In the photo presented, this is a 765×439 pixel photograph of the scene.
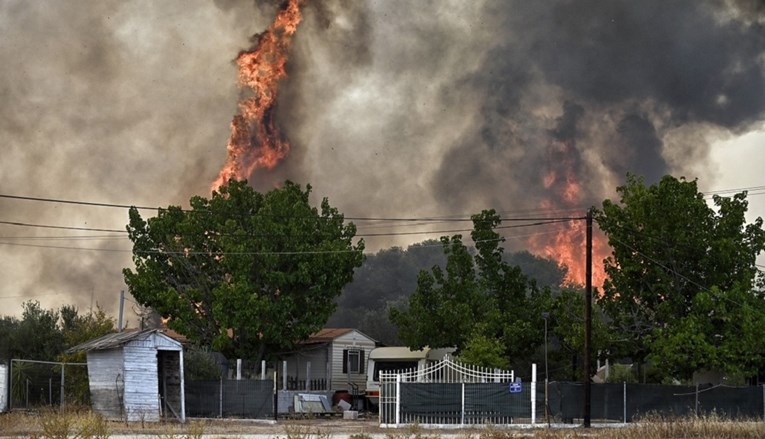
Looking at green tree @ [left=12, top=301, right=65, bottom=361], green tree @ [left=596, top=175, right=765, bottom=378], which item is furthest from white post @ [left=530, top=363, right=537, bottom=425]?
green tree @ [left=12, top=301, right=65, bottom=361]

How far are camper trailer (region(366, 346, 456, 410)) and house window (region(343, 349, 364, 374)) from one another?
332 centimetres

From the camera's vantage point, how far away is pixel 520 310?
192ft

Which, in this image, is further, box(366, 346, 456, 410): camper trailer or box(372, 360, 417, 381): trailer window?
box(372, 360, 417, 381): trailer window

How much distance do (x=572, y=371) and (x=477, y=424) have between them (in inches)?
713

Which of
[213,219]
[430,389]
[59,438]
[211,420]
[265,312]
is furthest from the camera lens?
[213,219]

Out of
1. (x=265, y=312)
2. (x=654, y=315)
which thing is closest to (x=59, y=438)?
(x=265, y=312)

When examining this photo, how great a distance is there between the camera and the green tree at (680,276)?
48.4 m

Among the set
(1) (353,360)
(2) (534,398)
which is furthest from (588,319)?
(1) (353,360)

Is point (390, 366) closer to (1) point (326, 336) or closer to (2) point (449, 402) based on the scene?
(1) point (326, 336)

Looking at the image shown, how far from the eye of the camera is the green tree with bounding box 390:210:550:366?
5675 cm

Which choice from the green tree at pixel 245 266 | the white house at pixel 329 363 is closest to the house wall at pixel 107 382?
the green tree at pixel 245 266

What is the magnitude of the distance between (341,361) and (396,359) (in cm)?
529

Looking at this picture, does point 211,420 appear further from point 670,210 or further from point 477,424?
point 670,210

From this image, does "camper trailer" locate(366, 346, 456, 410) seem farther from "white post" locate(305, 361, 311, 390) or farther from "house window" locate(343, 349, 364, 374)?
"white post" locate(305, 361, 311, 390)
